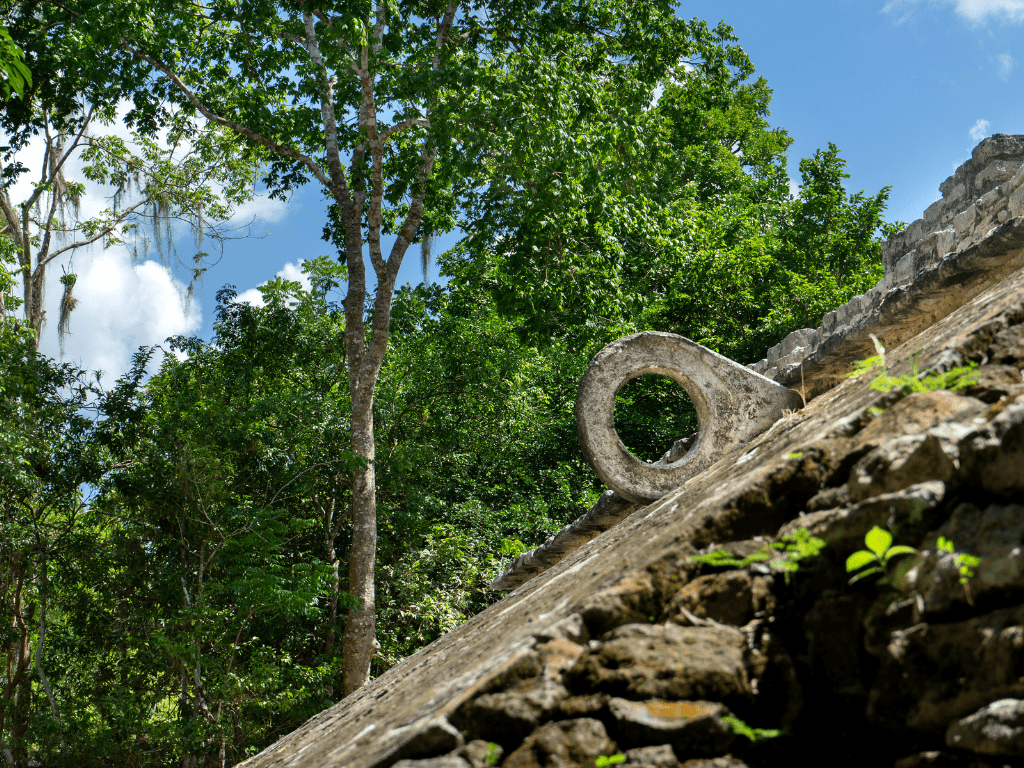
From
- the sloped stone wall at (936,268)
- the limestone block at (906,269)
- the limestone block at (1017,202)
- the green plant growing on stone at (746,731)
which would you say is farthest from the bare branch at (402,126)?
the green plant growing on stone at (746,731)

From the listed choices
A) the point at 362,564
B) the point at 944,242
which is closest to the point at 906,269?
the point at 944,242

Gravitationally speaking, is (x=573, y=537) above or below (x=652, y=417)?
below

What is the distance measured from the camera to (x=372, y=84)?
11.0 metres

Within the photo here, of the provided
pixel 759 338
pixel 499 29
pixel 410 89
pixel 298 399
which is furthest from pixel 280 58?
pixel 759 338

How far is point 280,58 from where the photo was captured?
11.0 m

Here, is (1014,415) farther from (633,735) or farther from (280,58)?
(280,58)

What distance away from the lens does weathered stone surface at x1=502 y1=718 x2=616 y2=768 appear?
51.1 inches

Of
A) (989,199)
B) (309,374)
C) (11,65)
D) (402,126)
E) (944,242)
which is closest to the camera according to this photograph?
(989,199)

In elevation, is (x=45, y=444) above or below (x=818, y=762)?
above

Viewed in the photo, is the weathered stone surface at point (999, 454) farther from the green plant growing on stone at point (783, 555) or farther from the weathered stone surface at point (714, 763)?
the weathered stone surface at point (714, 763)

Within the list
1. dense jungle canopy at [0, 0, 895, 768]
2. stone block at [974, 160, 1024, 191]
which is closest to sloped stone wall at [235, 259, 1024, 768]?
stone block at [974, 160, 1024, 191]

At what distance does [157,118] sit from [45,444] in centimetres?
482

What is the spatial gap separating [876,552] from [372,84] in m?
10.9

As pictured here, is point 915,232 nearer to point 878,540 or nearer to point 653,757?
point 878,540
